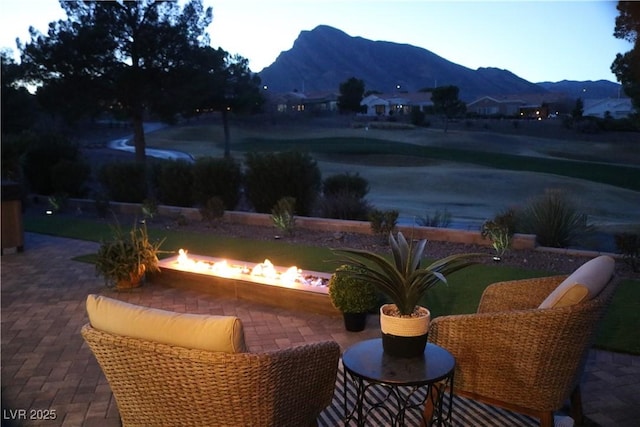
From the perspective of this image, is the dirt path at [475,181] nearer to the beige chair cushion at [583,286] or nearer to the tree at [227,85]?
the tree at [227,85]

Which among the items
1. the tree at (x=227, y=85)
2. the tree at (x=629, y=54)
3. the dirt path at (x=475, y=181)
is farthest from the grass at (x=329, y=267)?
the tree at (x=629, y=54)

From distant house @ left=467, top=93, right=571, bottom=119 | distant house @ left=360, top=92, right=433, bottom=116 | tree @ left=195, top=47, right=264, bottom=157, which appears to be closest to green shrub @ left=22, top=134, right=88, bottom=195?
tree @ left=195, top=47, right=264, bottom=157

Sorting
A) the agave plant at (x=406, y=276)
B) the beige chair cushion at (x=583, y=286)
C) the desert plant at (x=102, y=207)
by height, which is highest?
the agave plant at (x=406, y=276)

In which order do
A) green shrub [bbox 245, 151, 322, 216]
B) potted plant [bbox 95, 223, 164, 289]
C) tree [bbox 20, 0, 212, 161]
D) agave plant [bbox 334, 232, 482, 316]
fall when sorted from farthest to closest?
1. tree [bbox 20, 0, 212, 161]
2. green shrub [bbox 245, 151, 322, 216]
3. potted plant [bbox 95, 223, 164, 289]
4. agave plant [bbox 334, 232, 482, 316]

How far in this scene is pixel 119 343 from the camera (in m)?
2.23

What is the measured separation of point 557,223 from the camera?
7.54m

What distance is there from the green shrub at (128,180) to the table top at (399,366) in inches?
414

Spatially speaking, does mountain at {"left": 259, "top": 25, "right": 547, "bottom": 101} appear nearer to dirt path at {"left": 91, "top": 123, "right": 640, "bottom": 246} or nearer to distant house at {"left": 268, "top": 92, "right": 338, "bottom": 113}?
distant house at {"left": 268, "top": 92, "right": 338, "bottom": 113}

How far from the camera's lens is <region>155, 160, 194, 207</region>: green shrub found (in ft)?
37.6

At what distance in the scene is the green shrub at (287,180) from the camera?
10219mm

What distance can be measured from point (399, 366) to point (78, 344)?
3026 millimetres

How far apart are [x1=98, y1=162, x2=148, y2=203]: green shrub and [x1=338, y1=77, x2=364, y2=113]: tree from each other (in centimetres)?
4280

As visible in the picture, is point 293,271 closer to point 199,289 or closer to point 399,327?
point 199,289

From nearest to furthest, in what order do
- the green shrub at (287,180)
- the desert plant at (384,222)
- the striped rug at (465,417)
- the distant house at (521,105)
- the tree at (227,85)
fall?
the striped rug at (465,417) < the desert plant at (384,222) < the green shrub at (287,180) < the tree at (227,85) < the distant house at (521,105)
